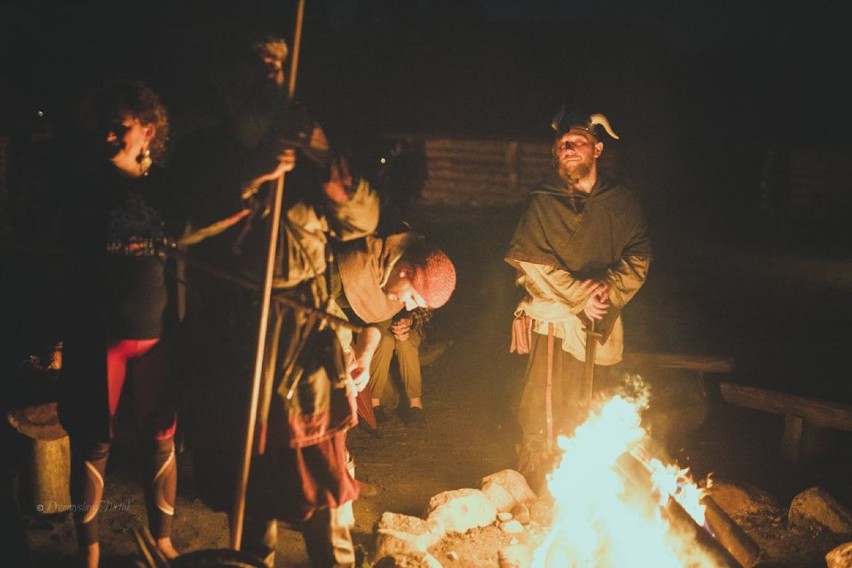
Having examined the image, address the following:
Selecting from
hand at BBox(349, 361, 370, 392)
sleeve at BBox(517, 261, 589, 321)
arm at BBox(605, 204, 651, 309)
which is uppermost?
arm at BBox(605, 204, 651, 309)

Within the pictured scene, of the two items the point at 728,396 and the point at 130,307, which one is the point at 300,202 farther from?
the point at 728,396

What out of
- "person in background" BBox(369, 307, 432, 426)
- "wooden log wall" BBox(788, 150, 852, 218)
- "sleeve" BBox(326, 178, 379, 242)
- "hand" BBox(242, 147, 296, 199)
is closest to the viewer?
"hand" BBox(242, 147, 296, 199)

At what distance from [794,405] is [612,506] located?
2.33m

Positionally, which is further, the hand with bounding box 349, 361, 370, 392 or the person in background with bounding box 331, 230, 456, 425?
the hand with bounding box 349, 361, 370, 392

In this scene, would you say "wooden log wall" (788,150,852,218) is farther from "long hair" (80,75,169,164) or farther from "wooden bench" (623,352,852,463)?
Result: "long hair" (80,75,169,164)

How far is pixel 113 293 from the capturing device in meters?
3.17

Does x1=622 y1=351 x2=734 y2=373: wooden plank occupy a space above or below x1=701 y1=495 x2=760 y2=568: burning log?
above

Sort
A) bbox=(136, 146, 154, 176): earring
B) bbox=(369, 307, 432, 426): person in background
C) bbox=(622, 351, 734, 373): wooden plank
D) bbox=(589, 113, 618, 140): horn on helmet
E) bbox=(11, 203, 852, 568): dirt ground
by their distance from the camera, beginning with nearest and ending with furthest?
bbox=(136, 146, 154, 176): earring, bbox=(11, 203, 852, 568): dirt ground, bbox=(589, 113, 618, 140): horn on helmet, bbox=(622, 351, 734, 373): wooden plank, bbox=(369, 307, 432, 426): person in background

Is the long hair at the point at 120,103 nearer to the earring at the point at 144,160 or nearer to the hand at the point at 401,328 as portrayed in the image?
the earring at the point at 144,160

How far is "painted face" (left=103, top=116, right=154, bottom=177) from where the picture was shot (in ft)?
10.5

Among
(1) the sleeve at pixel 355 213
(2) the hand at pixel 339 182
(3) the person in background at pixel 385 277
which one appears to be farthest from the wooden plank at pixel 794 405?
(2) the hand at pixel 339 182

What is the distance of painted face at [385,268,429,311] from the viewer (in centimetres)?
335

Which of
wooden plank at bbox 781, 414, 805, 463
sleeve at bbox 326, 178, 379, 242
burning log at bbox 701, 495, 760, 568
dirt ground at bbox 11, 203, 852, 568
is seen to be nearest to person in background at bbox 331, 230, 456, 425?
sleeve at bbox 326, 178, 379, 242

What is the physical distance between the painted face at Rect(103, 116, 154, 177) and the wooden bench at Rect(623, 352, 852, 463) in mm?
4068
